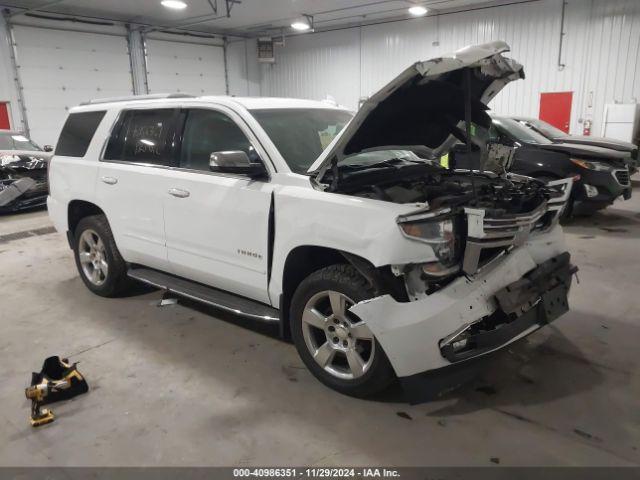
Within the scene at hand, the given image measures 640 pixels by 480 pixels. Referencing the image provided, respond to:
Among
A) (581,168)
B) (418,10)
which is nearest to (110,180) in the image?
(581,168)

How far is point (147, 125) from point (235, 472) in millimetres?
2808

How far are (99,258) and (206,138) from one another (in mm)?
1808

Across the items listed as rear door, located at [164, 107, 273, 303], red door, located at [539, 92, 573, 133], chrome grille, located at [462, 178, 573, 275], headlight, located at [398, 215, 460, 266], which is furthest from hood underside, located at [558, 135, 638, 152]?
rear door, located at [164, 107, 273, 303]

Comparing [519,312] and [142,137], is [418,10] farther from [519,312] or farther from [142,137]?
[519,312]

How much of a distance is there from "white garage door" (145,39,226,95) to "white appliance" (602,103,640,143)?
12.8 metres

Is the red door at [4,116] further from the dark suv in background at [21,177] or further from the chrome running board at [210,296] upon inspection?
the chrome running board at [210,296]

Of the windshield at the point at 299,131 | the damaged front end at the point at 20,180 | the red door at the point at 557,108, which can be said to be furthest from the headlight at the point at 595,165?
the damaged front end at the point at 20,180

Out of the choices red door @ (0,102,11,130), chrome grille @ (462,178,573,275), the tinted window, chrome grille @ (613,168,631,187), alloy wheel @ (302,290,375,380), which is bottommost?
alloy wheel @ (302,290,375,380)

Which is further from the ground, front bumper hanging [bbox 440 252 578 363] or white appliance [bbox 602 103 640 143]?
white appliance [bbox 602 103 640 143]

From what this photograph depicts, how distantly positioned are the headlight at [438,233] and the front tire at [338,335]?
0.42 m

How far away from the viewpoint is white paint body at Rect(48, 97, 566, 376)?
2.46 meters

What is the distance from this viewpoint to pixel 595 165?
7.05 metres

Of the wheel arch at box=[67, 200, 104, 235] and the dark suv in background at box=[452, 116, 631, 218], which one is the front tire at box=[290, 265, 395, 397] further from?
the dark suv in background at box=[452, 116, 631, 218]

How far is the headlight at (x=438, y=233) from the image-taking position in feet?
7.96
